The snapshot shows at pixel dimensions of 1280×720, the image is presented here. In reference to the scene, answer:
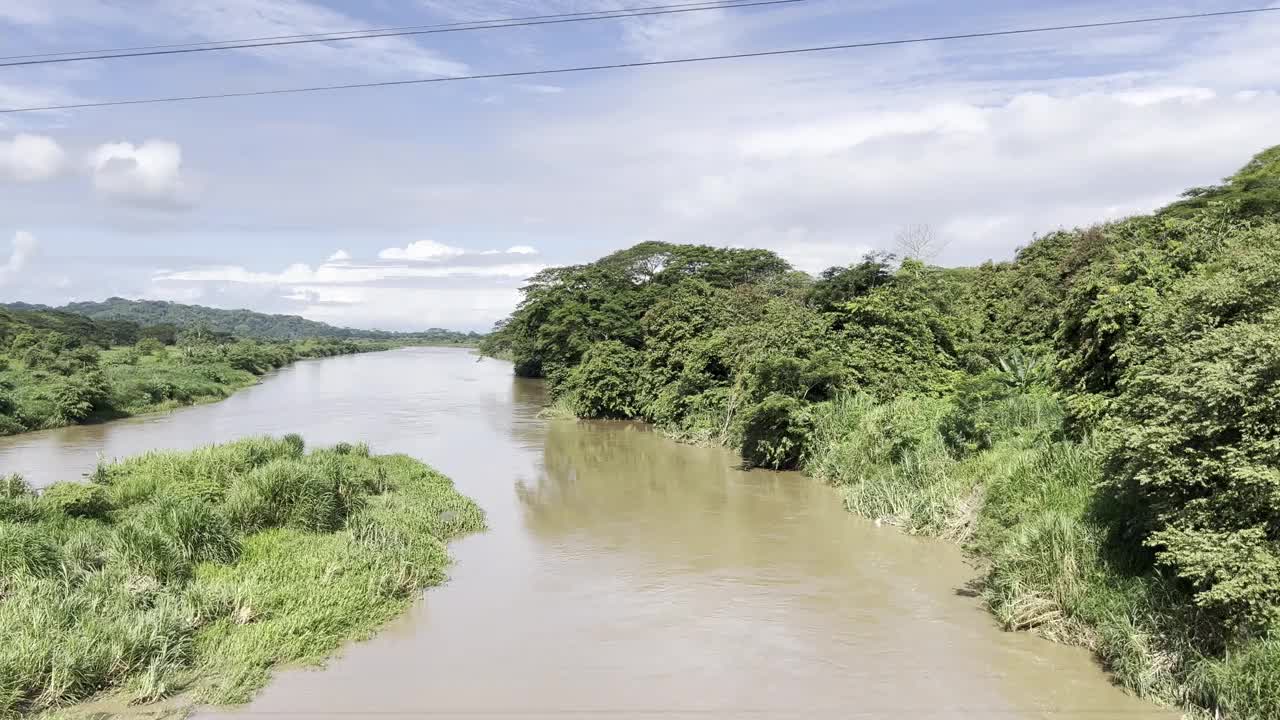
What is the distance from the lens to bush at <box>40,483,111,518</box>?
33.9 ft

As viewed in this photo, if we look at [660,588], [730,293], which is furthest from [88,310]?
[660,588]

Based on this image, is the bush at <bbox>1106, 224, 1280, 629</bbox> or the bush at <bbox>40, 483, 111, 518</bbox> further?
the bush at <bbox>40, 483, 111, 518</bbox>

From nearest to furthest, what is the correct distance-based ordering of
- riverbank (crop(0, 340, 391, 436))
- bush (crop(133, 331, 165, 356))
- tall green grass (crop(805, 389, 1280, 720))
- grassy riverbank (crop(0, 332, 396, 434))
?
tall green grass (crop(805, 389, 1280, 720))
riverbank (crop(0, 340, 391, 436))
grassy riverbank (crop(0, 332, 396, 434))
bush (crop(133, 331, 165, 356))

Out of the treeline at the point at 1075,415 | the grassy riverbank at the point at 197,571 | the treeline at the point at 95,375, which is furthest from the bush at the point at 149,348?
the grassy riverbank at the point at 197,571

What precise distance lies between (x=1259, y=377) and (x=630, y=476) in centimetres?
1333

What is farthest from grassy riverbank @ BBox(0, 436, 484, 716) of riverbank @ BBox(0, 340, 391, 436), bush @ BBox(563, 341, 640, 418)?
riverbank @ BBox(0, 340, 391, 436)

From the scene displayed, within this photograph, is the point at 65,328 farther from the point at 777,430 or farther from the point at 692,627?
the point at 692,627

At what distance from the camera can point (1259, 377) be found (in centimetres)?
625

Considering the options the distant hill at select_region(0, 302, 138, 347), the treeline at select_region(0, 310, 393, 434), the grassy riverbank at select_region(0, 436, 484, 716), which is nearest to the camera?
the grassy riverbank at select_region(0, 436, 484, 716)

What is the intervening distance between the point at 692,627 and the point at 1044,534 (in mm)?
3932

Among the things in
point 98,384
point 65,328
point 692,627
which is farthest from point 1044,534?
point 65,328

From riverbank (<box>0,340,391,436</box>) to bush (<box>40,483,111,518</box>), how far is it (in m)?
19.5

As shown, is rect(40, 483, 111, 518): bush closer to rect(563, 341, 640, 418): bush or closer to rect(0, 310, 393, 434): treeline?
rect(563, 341, 640, 418): bush

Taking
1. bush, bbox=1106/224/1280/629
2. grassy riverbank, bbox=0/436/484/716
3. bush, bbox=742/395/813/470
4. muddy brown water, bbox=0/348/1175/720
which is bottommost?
muddy brown water, bbox=0/348/1175/720
